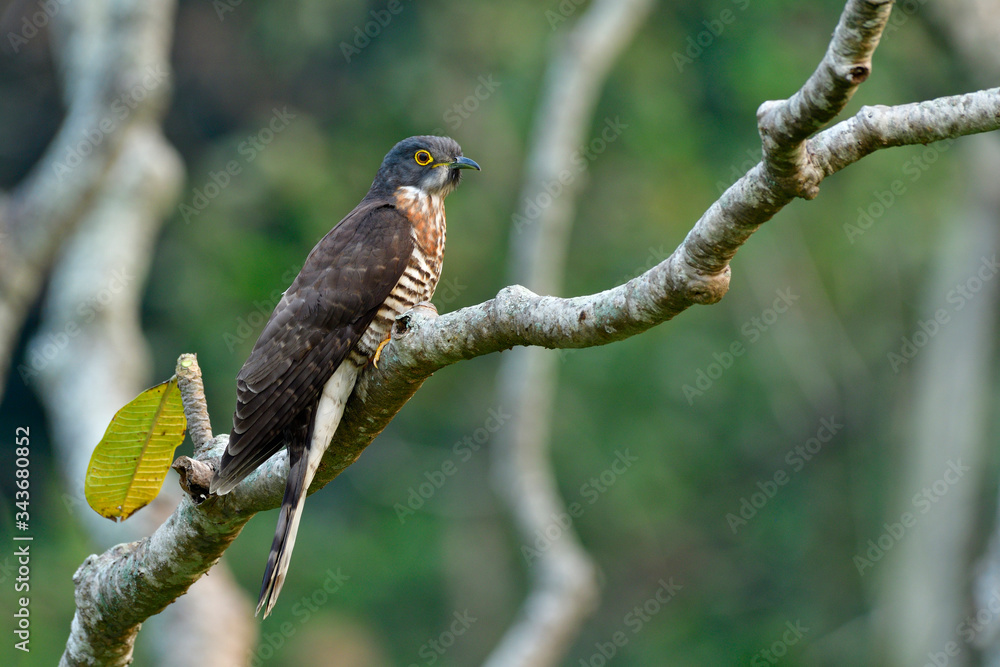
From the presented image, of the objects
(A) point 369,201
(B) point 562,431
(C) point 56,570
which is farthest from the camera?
(B) point 562,431

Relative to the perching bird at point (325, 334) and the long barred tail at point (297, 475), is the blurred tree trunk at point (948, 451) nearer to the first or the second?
the perching bird at point (325, 334)

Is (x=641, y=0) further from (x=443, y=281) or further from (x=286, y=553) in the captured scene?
(x=286, y=553)

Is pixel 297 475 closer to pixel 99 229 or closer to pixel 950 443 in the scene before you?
pixel 99 229

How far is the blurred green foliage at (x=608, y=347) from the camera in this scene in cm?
1152

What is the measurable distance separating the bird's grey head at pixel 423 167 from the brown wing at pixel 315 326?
0.39 m

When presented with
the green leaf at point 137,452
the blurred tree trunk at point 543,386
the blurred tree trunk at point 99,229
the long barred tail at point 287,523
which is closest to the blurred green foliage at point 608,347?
the blurred tree trunk at point 543,386

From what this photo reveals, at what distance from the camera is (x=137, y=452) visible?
2736mm

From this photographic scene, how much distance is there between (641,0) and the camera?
8.02 meters

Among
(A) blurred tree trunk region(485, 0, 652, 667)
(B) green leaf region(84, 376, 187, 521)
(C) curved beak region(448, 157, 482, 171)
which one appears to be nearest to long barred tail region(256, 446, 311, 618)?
(B) green leaf region(84, 376, 187, 521)

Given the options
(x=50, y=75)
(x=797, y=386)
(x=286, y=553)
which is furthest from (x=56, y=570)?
(x=797, y=386)

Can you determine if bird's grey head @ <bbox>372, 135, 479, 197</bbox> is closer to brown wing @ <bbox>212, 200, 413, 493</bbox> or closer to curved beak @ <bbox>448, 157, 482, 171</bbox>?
curved beak @ <bbox>448, 157, 482, 171</bbox>

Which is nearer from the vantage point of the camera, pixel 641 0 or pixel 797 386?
pixel 641 0

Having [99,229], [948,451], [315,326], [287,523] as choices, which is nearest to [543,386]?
[99,229]

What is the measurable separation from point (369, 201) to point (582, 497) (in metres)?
8.45
